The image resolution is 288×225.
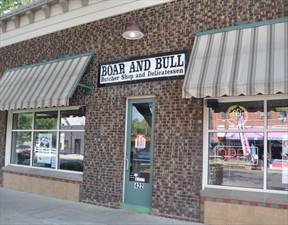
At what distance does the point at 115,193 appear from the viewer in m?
9.90

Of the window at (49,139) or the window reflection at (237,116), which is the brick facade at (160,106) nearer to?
the window reflection at (237,116)

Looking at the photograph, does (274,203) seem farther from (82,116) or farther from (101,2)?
(101,2)

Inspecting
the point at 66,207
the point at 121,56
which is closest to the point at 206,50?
the point at 121,56

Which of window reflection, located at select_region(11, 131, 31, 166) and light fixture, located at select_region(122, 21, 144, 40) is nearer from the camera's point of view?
light fixture, located at select_region(122, 21, 144, 40)

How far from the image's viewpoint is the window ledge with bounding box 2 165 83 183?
10.9 meters

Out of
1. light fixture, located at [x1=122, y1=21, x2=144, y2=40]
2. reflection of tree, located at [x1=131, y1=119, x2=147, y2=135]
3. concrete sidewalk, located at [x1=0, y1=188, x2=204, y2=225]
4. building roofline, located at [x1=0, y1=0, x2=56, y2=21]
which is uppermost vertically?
building roofline, located at [x1=0, y1=0, x2=56, y2=21]

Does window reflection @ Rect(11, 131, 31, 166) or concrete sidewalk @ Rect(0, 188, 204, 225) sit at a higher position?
window reflection @ Rect(11, 131, 31, 166)

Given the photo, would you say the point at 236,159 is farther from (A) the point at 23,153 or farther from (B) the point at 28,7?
(B) the point at 28,7

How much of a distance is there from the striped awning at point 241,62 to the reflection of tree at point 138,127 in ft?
6.34

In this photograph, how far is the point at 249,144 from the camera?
26.7ft

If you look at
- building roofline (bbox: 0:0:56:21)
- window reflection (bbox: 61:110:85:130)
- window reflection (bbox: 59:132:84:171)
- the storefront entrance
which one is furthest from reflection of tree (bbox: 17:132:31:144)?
the storefront entrance

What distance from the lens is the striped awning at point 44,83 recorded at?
10578mm

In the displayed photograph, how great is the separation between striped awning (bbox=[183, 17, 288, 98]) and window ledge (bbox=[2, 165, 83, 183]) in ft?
14.3

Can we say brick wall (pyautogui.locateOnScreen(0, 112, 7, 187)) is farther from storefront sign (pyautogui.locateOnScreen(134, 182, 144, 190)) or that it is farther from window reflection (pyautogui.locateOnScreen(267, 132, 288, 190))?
window reflection (pyautogui.locateOnScreen(267, 132, 288, 190))
